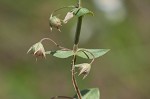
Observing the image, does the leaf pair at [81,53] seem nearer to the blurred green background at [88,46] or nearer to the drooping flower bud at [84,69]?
the drooping flower bud at [84,69]

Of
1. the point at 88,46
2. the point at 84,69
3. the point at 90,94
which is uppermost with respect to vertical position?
the point at 84,69

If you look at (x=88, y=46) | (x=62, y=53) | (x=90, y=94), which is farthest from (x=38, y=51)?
(x=88, y=46)

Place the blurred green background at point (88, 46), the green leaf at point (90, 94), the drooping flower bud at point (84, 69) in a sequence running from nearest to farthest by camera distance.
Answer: the drooping flower bud at point (84, 69) < the green leaf at point (90, 94) < the blurred green background at point (88, 46)

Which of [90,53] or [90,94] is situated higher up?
[90,53]

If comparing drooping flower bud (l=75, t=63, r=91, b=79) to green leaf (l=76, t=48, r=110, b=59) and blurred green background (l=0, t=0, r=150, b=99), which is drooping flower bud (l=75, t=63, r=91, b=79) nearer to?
green leaf (l=76, t=48, r=110, b=59)

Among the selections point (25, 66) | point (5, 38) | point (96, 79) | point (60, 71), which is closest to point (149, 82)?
point (96, 79)

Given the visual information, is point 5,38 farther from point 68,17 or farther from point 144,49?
point 68,17

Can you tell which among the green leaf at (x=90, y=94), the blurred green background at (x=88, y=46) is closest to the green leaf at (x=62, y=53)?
the green leaf at (x=90, y=94)

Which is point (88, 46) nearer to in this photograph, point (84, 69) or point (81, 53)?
point (81, 53)
